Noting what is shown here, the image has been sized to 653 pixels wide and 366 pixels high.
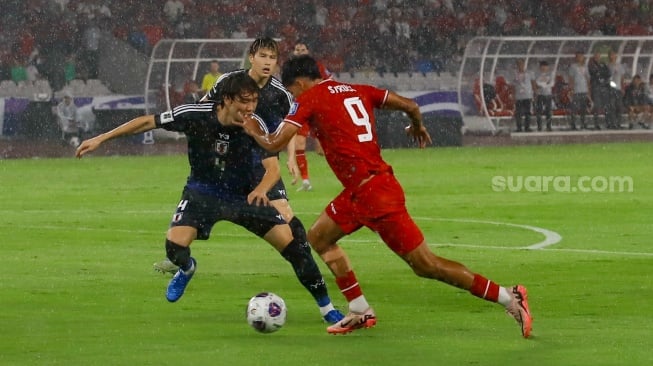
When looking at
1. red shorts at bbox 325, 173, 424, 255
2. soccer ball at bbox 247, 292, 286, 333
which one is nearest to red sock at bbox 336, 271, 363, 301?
red shorts at bbox 325, 173, 424, 255

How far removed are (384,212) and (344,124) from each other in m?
0.63

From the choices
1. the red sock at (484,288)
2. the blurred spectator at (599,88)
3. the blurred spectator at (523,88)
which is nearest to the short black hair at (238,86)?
the red sock at (484,288)

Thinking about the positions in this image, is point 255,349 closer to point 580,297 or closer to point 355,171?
point 355,171

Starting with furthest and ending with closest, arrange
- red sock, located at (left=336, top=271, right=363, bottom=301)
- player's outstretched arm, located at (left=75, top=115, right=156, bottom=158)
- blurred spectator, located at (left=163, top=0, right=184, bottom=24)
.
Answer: blurred spectator, located at (left=163, top=0, right=184, bottom=24) < red sock, located at (left=336, top=271, right=363, bottom=301) < player's outstretched arm, located at (left=75, top=115, right=156, bottom=158)

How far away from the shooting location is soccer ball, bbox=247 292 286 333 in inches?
356

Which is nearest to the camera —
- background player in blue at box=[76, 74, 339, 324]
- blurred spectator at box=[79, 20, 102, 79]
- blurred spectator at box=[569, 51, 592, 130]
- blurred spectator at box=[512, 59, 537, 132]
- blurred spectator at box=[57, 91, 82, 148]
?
background player in blue at box=[76, 74, 339, 324]

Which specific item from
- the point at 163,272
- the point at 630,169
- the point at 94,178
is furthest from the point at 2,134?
the point at 163,272

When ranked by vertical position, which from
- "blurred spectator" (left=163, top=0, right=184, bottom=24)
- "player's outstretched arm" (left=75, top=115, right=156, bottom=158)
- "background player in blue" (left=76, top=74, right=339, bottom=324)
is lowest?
"blurred spectator" (left=163, top=0, right=184, bottom=24)

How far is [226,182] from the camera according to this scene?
400 inches

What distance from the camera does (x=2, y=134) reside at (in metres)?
32.2

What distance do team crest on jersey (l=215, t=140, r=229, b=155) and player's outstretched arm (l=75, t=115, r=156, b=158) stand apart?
1.95ft

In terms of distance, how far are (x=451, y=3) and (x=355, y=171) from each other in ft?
113

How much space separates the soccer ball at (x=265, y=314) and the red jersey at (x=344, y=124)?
36.0 inches

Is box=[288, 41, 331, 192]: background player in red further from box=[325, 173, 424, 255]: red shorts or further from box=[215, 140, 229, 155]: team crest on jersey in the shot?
box=[325, 173, 424, 255]: red shorts
